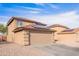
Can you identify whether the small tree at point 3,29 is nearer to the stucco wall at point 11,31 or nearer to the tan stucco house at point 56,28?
the stucco wall at point 11,31

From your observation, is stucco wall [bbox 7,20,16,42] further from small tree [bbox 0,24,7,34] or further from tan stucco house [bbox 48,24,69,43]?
tan stucco house [bbox 48,24,69,43]

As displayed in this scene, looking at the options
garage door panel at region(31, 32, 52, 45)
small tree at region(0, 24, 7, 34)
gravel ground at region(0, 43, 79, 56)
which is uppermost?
small tree at region(0, 24, 7, 34)

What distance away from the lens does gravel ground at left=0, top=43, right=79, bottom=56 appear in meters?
6.96

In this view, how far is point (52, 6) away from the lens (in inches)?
274

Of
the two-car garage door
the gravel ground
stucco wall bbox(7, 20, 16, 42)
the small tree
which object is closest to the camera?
the gravel ground

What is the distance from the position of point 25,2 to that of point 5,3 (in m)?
0.74

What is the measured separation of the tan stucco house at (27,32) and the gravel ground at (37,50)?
0.22m

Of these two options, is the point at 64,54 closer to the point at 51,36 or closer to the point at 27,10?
the point at 51,36

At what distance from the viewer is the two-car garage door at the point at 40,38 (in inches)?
293

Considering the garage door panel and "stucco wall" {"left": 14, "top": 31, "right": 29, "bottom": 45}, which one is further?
the garage door panel

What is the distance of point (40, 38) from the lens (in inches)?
296

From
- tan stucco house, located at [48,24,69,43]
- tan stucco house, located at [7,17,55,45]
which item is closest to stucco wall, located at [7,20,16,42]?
tan stucco house, located at [7,17,55,45]

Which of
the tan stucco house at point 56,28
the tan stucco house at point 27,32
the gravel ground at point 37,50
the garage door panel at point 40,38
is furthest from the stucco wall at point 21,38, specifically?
the tan stucco house at point 56,28

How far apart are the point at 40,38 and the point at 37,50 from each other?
23.8 inches
